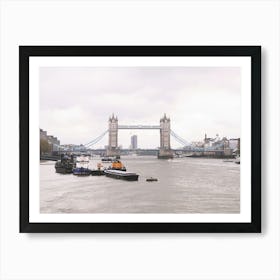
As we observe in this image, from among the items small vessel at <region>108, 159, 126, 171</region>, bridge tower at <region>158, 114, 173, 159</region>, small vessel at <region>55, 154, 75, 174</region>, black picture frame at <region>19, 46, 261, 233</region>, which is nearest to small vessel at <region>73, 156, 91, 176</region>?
small vessel at <region>55, 154, 75, 174</region>

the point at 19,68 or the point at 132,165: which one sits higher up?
the point at 19,68

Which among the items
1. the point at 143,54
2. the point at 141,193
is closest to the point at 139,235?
the point at 141,193

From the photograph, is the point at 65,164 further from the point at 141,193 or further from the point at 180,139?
the point at 180,139

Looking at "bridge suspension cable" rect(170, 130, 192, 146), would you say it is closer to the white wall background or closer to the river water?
the river water

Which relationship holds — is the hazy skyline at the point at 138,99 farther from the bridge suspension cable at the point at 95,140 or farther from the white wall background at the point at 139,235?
the white wall background at the point at 139,235

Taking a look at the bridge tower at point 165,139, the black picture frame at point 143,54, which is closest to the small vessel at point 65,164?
the black picture frame at point 143,54
